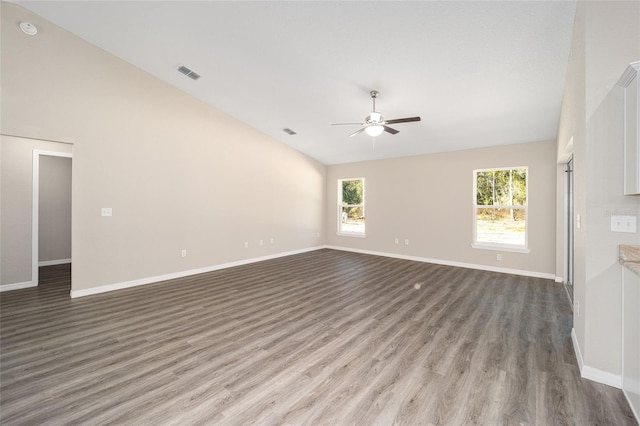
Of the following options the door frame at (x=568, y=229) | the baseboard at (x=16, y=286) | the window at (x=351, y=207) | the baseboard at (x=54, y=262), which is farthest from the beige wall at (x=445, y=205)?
the baseboard at (x=54, y=262)

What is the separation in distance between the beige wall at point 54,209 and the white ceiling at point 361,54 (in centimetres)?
344

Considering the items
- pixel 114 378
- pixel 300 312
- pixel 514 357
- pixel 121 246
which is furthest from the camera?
pixel 121 246

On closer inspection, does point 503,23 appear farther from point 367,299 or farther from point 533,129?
point 367,299

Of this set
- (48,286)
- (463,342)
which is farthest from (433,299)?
(48,286)

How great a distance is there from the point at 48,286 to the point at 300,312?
14.3ft

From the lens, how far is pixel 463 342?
2592mm

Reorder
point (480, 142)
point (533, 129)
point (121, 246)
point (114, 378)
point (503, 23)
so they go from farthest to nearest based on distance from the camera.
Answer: point (480, 142)
point (533, 129)
point (121, 246)
point (503, 23)
point (114, 378)

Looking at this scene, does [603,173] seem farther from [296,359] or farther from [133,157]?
[133,157]

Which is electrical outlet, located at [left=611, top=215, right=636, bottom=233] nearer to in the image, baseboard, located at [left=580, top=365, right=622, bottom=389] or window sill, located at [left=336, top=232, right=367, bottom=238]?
baseboard, located at [left=580, top=365, right=622, bottom=389]

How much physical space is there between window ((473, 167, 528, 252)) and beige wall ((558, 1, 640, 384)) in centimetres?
367

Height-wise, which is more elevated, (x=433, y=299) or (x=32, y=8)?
(x=32, y=8)

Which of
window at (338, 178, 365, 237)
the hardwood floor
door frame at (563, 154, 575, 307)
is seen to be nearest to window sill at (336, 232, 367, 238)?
window at (338, 178, 365, 237)

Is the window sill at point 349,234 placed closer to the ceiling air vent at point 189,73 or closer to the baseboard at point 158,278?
the baseboard at point 158,278

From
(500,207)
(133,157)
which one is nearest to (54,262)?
(133,157)
